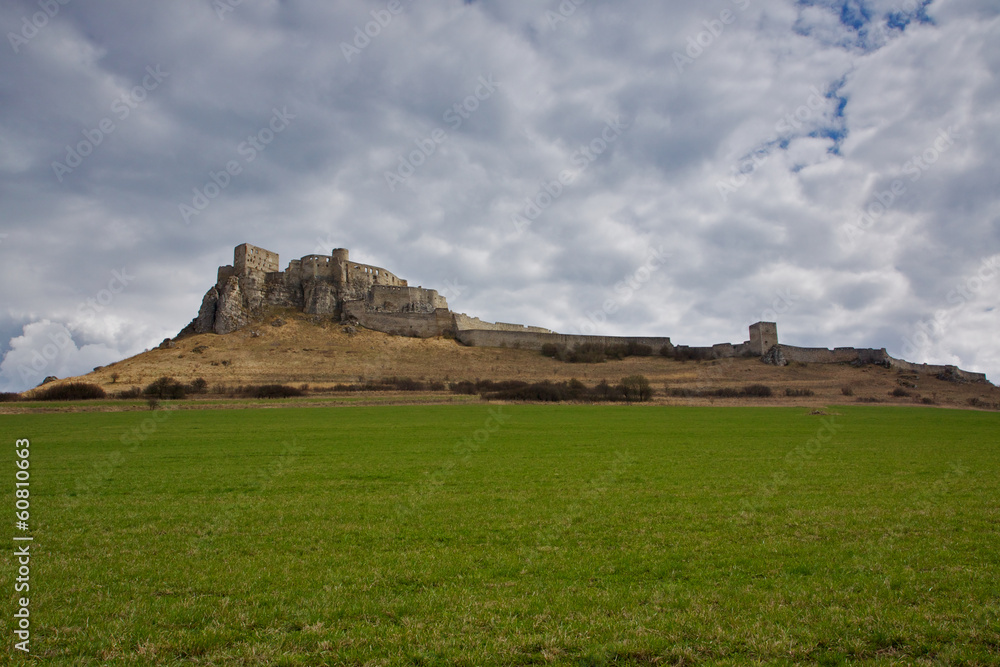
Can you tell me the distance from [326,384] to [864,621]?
194 ft

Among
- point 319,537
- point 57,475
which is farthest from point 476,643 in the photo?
point 57,475

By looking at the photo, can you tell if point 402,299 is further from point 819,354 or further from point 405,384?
point 819,354

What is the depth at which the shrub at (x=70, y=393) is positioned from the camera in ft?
162

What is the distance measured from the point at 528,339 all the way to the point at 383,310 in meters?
25.6

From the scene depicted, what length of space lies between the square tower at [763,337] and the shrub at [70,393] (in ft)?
302

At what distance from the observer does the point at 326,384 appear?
59.8m

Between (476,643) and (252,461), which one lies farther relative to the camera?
(252,461)

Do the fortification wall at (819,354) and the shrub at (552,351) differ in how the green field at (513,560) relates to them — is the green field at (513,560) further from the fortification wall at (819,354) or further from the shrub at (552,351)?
the fortification wall at (819,354)

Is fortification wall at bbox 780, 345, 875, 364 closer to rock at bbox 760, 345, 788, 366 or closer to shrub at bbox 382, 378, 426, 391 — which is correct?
rock at bbox 760, 345, 788, 366

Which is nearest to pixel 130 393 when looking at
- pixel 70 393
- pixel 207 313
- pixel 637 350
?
pixel 70 393

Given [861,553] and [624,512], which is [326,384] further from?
[861,553]

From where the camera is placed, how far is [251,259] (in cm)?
8550

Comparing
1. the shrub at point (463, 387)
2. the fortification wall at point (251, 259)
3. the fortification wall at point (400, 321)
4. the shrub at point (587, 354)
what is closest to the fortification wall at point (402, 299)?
the fortification wall at point (400, 321)

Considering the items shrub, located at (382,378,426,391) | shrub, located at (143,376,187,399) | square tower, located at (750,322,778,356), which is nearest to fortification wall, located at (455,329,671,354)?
square tower, located at (750,322,778,356)
